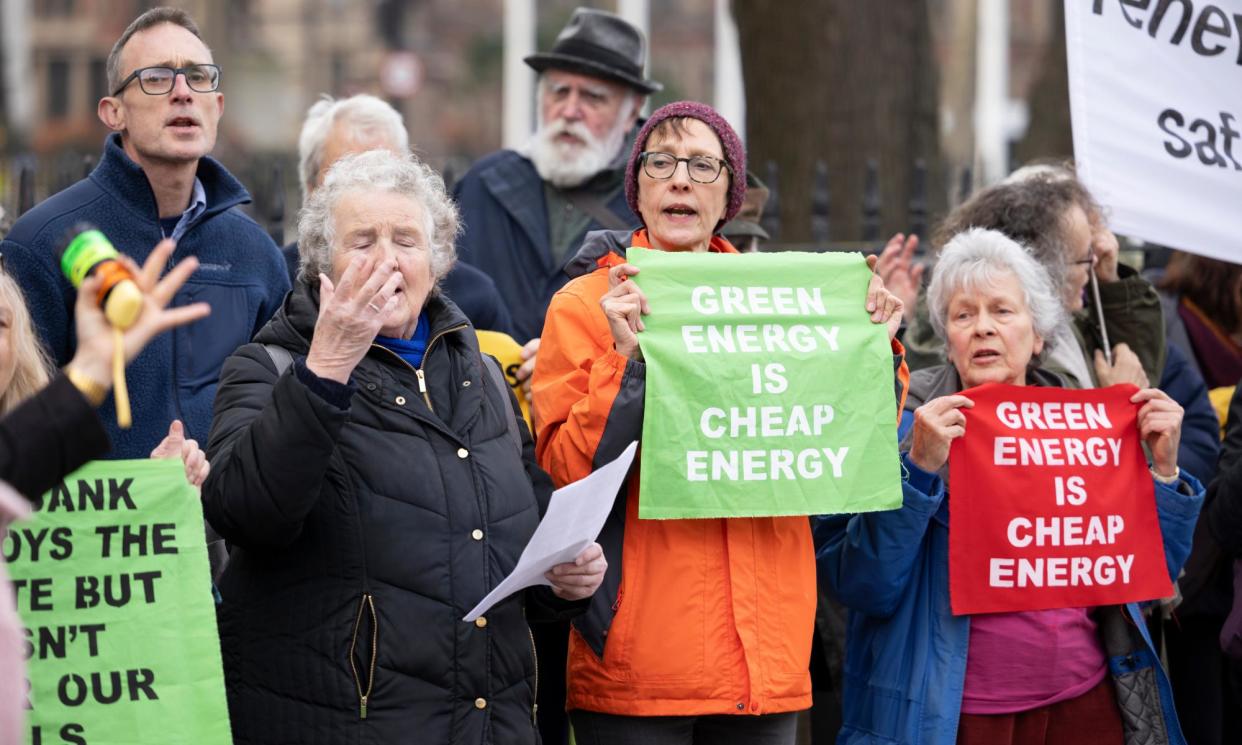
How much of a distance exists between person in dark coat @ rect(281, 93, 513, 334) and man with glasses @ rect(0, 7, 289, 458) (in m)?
0.60

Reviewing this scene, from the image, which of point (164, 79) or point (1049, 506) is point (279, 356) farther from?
point (1049, 506)

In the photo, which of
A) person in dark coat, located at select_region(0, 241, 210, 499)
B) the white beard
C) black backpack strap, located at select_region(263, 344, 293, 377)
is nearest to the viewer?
person in dark coat, located at select_region(0, 241, 210, 499)

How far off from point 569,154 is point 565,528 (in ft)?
8.98

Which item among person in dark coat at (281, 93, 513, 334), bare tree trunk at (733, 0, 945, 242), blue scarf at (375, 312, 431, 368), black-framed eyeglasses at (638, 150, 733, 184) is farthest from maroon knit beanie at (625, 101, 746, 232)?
bare tree trunk at (733, 0, 945, 242)

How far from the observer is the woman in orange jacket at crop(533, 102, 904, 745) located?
402cm

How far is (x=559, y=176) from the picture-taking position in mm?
6164

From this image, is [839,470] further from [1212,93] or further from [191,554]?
[1212,93]

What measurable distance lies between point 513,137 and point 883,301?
26.6 m

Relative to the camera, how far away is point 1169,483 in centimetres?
463

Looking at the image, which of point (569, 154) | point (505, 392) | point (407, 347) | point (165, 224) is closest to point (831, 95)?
point (569, 154)

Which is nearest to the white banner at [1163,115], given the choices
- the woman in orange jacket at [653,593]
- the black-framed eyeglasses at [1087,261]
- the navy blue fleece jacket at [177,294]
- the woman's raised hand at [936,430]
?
the black-framed eyeglasses at [1087,261]

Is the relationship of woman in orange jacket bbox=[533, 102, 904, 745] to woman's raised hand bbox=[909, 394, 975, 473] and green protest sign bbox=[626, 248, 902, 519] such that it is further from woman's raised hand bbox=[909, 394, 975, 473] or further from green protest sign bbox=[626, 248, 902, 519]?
woman's raised hand bbox=[909, 394, 975, 473]

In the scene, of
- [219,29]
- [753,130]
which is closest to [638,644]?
[753,130]

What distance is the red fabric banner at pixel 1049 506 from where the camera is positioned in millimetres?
4410
